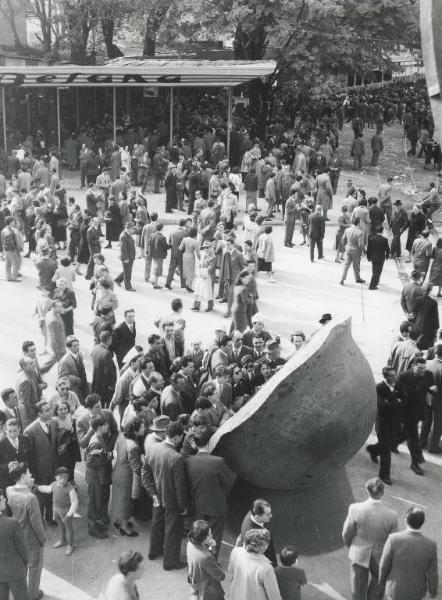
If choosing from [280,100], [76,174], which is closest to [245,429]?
[76,174]

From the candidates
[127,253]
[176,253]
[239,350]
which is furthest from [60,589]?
[176,253]

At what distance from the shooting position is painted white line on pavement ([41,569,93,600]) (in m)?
7.34

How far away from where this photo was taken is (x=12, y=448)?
8.04 meters

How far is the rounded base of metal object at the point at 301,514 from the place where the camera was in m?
7.93

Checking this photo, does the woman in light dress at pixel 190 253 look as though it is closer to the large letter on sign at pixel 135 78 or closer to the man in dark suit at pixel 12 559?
the man in dark suit at pixel 12 559

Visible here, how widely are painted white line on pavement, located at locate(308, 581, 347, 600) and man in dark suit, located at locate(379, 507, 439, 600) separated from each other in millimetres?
862

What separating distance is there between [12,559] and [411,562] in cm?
313

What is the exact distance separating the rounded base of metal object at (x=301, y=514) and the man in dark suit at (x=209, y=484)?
649 mm

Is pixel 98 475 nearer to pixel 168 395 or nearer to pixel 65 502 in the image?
pixel 65 502

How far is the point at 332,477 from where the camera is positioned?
27.4 ft

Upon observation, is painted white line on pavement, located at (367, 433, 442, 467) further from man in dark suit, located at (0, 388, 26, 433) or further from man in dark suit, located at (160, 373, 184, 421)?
man in dark suit, located at (0, 388, 26, 433)

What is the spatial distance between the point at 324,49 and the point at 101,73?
28.3 ft

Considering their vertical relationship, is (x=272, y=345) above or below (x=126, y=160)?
below

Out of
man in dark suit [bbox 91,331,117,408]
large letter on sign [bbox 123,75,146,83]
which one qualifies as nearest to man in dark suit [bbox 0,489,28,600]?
man in dark suit [bbox 91,331,117,408]
